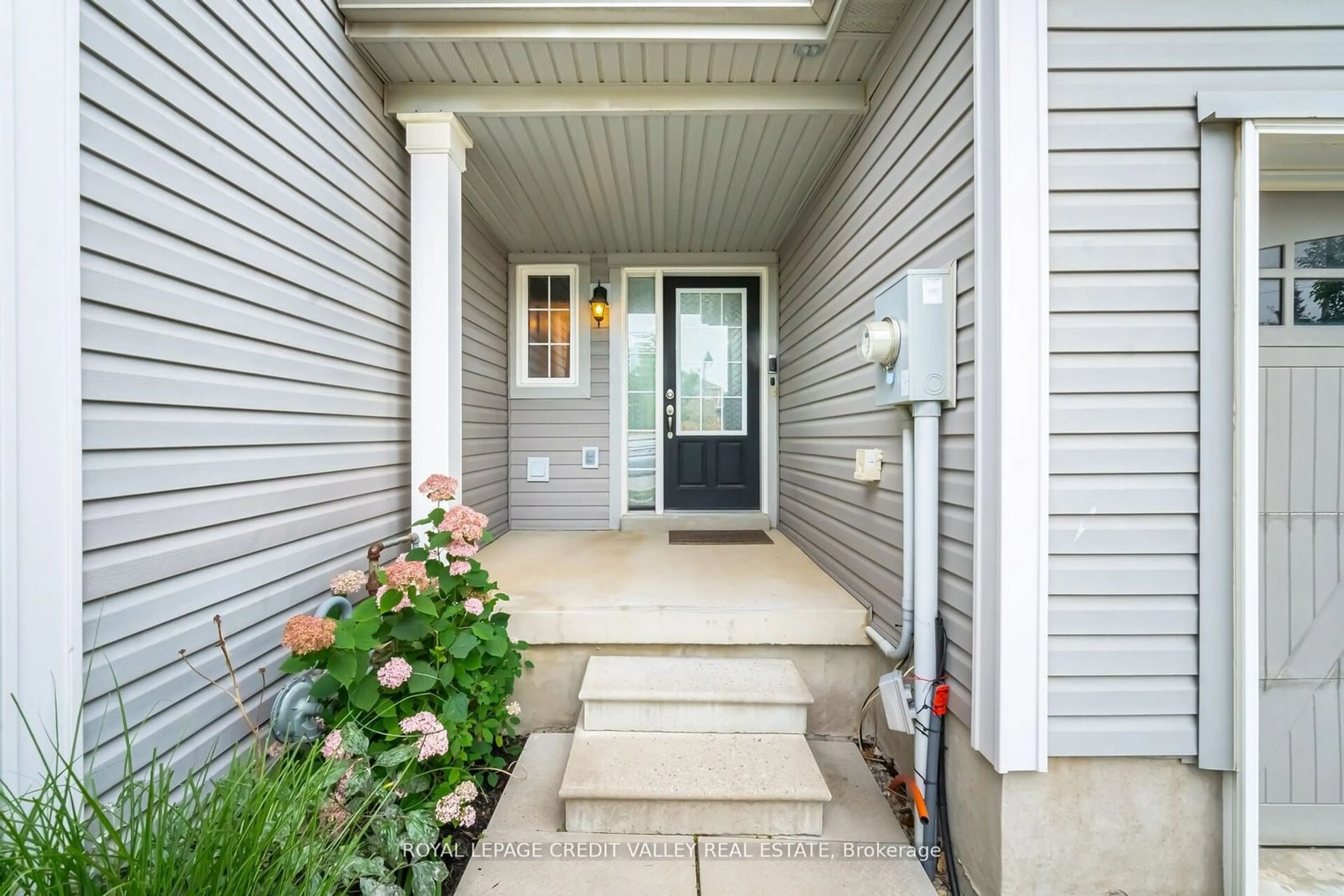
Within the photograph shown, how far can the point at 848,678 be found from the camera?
2.13m

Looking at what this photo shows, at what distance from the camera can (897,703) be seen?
5.41 ft

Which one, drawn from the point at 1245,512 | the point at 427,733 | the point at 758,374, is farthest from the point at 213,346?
the point at 758,374

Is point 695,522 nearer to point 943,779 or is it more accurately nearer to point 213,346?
point 943,779

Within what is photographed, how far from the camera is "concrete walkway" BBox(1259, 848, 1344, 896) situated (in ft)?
4.53

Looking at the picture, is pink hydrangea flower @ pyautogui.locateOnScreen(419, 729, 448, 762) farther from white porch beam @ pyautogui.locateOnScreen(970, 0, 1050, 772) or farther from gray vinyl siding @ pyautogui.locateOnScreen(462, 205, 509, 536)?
gray vinyl siding @ pyautogui.locateOnScreen(462, 205, 509, 536)

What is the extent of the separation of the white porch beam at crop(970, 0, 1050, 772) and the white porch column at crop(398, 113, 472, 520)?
194 cm

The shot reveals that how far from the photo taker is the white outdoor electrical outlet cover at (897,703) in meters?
1.62

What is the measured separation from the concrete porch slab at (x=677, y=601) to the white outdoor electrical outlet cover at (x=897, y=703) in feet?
1.29

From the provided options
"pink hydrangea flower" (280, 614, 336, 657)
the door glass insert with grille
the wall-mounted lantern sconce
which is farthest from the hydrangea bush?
the door glass insert with grille

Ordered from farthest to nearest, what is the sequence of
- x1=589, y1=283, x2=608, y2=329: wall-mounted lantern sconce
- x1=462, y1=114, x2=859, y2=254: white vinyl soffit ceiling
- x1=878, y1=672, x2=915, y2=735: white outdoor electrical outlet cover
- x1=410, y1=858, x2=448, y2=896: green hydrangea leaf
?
x1=589, y1=283, x2=608, y2=329: wall-mounted lantern sconce
x1=462, y1=114, x2=859, y2=254: white vinyl soffit ceiling
x1=878, y1=672, x2=915, y2=735: white outdoor electrical outlet cover
x1=410, y1=858, x2=448, y2=896: green hydrangea leaf

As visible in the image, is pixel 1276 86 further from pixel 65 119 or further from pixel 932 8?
pixel 65 119

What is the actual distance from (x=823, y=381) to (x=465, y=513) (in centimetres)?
190

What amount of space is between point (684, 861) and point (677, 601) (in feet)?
2.96

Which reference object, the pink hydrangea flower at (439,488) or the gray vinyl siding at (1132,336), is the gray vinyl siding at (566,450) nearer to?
the pink hydrangea flower at (439,488)
